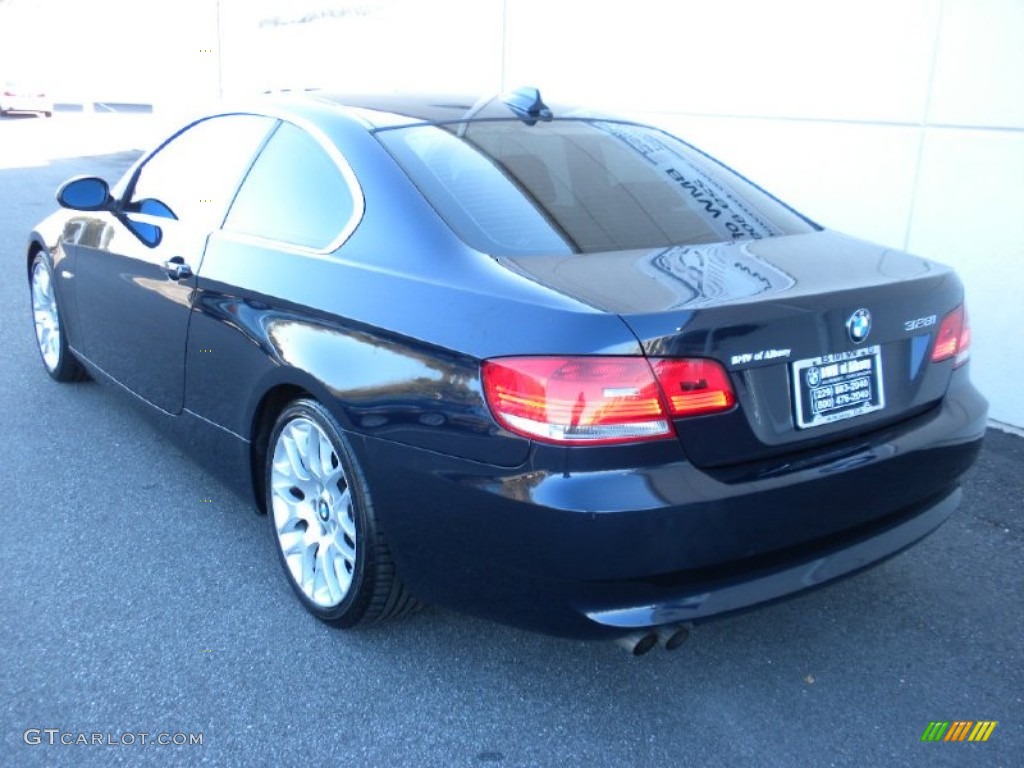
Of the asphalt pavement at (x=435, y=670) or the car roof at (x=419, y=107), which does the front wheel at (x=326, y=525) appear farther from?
the car roof at (x=419, y=107)

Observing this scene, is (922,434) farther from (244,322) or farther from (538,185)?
(244,322)

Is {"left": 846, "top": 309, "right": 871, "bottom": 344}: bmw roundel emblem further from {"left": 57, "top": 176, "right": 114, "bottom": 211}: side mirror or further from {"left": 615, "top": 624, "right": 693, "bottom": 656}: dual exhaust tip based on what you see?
{"left": 57, "top": 176, "right": 114, "bottom": 211}: side mirror

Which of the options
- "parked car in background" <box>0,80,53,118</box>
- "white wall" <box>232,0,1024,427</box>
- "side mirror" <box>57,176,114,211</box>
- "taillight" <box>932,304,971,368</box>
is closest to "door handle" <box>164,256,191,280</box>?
"side mirror" <box>57,176,114,211</box>

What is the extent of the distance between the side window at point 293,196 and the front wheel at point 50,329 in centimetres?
212

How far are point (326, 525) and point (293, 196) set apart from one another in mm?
1089

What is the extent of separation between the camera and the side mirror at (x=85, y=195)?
166 inches

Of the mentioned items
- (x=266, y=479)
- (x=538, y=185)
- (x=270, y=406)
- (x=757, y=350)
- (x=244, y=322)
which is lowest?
(x=266, y=479)

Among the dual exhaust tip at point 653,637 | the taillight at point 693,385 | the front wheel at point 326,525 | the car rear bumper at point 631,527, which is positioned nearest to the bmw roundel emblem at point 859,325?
the car rear bumper at point 631,527

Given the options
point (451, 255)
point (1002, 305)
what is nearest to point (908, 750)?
point (451, 255)

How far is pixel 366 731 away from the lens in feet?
9.01

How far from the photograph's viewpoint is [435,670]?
3.04 metres

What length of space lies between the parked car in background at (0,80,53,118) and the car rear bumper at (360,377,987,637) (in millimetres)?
32578

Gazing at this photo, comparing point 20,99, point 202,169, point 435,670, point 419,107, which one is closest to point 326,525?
point 435,670

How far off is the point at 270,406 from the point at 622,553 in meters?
1.47
